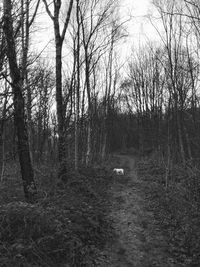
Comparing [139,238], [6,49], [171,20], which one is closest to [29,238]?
[139,238]

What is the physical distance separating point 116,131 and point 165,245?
38.2 metres

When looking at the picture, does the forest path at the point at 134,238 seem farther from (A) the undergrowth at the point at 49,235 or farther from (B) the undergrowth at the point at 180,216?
(A) the undergrowth at the point at 49,235

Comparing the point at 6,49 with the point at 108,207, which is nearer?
the point at 6,49

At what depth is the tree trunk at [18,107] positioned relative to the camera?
228 inches

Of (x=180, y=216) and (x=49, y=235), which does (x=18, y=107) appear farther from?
(x=180, y=216)

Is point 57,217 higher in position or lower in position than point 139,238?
higher

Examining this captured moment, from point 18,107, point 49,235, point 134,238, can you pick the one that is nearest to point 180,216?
point 134,238

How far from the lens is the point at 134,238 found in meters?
6.43

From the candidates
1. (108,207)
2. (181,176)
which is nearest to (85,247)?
(108,207)

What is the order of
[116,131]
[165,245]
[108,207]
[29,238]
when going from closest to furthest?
[29,238] → [165,245] → [108,207] → [116,131]

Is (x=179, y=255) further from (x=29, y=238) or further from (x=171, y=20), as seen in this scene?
(x=171, y=20)

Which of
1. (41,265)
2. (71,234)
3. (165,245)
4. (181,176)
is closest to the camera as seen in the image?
(41,265)

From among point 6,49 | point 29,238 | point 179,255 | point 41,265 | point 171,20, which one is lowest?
point 179,255

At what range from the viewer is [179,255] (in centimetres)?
547
